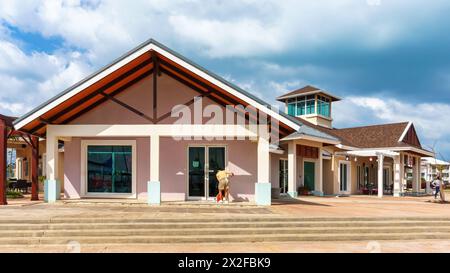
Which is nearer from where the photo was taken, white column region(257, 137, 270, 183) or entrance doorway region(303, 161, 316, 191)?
white column region(257, 137, 270, 183)

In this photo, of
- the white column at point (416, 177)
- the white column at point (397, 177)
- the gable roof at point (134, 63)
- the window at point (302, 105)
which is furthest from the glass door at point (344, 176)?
the gable roof at point (134, 63)

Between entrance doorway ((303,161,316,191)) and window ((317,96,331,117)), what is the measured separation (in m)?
7.16

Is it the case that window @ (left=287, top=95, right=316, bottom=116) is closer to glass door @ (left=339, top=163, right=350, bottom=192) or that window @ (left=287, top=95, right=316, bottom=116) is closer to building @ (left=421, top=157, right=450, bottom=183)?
glass door @ (left=339, top=163, right=350, bottom=192)

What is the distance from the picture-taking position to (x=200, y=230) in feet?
29.0

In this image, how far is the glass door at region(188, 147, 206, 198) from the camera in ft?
47.2

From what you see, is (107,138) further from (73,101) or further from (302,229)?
(302,229)

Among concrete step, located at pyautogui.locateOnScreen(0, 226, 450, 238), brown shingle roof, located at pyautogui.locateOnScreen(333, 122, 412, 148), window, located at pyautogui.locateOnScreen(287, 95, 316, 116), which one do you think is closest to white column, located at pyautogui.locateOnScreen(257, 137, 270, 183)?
concrete step, located at pyautogui.locateOnScreen(0, 226, 450, 238)

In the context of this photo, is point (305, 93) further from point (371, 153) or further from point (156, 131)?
point (156, 131)

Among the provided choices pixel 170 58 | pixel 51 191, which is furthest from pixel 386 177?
pixel 51 191

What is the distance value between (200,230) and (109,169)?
704 centimetres

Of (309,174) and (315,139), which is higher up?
(315,139)

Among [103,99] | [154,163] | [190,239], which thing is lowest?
[190,239]
